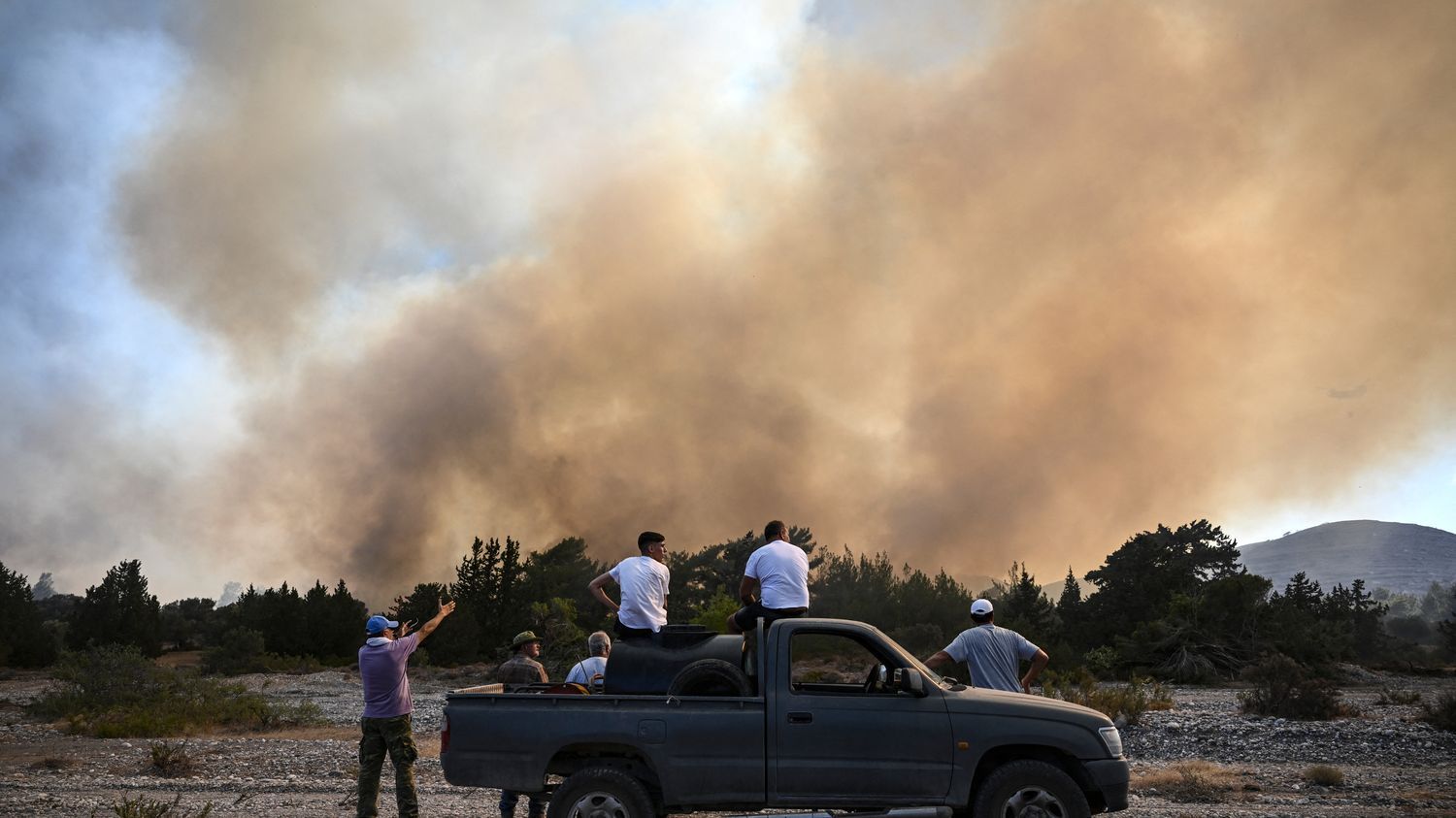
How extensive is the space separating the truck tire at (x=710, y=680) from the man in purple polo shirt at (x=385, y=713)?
2.65 metres

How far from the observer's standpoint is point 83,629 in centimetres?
5078

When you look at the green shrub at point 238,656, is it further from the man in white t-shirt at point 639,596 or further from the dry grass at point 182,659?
the man in white t-shirt at point 639,596

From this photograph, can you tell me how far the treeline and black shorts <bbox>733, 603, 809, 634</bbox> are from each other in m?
26.6

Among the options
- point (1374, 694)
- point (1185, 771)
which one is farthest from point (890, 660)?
point (1374, 694)

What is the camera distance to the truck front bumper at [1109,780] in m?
7.98

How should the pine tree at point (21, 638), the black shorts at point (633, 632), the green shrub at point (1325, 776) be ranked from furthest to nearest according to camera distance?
the pine tree at point (21, 638)
the green shrub at point (1325, 776)
the black shorts at point (633, 632)

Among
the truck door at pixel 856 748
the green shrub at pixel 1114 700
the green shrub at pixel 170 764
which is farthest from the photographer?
the green shrub at pixel 1114 700

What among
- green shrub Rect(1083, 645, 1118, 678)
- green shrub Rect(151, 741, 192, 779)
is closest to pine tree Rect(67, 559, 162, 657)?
green shrub Rect(151, 741, 192, 779)

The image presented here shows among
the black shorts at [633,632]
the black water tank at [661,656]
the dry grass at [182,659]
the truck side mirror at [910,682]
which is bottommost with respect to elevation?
the dry grass at [182,659]

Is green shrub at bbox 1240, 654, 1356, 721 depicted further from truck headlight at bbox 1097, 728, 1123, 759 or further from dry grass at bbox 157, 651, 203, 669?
dry grass at bbox 157, 651, 203, 669

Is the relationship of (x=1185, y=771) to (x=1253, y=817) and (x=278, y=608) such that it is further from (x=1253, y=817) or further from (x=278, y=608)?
(x=278, y=608)

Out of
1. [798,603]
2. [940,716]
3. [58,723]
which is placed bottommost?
[58,723]

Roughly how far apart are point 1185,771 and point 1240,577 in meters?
29.2

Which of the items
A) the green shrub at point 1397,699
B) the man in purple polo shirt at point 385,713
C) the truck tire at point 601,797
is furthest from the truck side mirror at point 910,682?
the green shrub at point 1397,699
